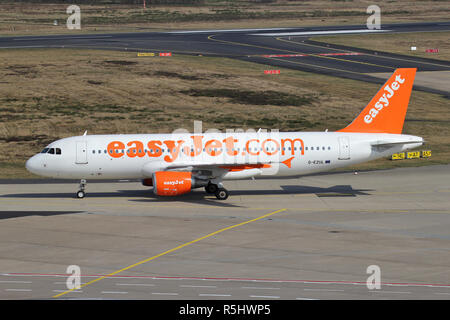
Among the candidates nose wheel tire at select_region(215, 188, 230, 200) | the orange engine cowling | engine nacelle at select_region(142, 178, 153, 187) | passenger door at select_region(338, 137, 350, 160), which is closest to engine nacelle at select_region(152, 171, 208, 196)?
the orange engine cowling

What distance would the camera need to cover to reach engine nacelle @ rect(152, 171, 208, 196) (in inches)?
1943

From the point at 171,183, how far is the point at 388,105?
17.7 metres

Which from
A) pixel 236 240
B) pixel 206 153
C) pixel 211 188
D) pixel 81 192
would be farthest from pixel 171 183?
pixel 236 240

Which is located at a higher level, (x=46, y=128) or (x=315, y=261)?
(x=46, y=128)

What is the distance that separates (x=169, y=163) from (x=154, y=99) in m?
37.6

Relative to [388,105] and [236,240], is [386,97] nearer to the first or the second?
[388,105]

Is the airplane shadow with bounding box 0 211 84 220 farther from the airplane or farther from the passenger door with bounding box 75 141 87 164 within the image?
the passenger door with bounding box 75 141 87 164

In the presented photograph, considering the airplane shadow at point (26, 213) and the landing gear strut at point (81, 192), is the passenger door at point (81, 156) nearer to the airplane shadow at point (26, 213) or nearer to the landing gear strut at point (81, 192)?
the landing gear strut at point (81, 192)

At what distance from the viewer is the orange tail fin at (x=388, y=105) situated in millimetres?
53562

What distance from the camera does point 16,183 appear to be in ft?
193

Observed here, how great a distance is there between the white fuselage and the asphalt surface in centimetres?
4478

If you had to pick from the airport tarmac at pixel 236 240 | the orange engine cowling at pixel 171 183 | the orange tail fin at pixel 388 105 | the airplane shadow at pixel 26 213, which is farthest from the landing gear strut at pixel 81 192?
the orange tail fin at pixel 388 105

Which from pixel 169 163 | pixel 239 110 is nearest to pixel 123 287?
pixel 169 163
